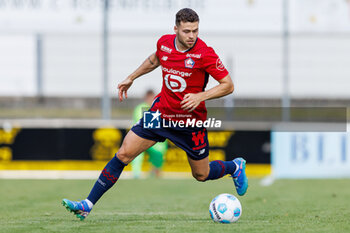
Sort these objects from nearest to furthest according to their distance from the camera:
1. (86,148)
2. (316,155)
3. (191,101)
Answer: (191,101) < (316,155) < (86,148)

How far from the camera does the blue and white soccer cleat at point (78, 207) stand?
22.0 ft

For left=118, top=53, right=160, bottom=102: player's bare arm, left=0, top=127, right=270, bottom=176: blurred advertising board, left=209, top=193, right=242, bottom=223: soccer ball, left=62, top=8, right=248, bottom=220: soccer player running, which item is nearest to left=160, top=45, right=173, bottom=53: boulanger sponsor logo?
left=62, top=8, right=248, bottom=220: soccer player running

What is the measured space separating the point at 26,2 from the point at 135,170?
5.64m

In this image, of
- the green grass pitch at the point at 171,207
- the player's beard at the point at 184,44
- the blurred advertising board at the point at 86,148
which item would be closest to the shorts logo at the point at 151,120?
the player's beard at the point at 184,44

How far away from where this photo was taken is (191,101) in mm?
6465

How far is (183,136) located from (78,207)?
4.35 feet

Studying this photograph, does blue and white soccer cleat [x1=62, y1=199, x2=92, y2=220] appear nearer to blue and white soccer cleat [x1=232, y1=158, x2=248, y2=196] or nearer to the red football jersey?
the red football jersey

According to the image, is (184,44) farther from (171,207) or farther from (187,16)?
(171,207)

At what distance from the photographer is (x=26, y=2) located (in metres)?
17.1

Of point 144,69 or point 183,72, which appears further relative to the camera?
point 144,69

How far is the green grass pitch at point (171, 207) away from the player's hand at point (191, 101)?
3.81ft

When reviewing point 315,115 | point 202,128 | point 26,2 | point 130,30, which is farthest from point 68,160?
point 202,128

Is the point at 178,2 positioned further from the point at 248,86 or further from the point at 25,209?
the point at 25,209

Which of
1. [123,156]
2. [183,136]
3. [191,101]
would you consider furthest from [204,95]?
[123,156]
